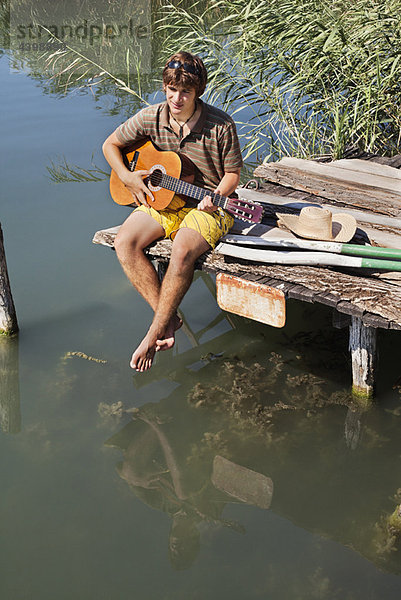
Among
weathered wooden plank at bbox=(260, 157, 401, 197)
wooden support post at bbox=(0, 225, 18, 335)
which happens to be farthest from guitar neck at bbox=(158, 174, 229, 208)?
weathered wooden plank at bbox=(260, 157, 401, 197)

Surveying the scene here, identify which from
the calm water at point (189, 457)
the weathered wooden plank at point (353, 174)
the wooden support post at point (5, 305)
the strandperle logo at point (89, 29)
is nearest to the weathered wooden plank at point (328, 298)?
the calm water at point (189, 457)

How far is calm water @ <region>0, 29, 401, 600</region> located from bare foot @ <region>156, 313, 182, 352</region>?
46 cm

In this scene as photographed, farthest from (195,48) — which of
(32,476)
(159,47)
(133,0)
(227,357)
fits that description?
(133,0)

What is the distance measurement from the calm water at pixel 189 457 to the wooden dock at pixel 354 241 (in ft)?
1.79

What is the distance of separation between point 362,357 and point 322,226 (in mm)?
831

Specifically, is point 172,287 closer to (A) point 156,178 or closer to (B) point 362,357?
(A) point 156,178

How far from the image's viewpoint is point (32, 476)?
3.93 m

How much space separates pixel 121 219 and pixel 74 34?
7.70 m

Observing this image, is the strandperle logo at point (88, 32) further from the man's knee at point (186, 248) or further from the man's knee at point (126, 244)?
the man's knee at point (186, 248)

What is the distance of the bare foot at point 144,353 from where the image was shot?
4141mm

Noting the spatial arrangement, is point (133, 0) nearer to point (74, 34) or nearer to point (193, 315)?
point (74, 34)

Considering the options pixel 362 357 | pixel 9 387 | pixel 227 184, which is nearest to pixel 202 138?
pixel 227 184

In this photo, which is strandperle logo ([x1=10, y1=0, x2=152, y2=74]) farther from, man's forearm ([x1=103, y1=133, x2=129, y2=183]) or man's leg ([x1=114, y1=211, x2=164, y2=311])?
man's leg ([x1=114, y1=211, x2=164, y2=311])

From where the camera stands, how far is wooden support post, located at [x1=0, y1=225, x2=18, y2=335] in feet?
15.8
